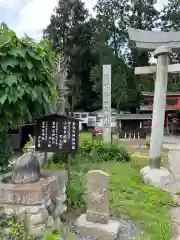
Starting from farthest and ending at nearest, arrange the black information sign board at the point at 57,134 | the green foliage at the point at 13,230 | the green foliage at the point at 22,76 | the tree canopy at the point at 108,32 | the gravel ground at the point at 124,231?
the tree canopy at the point at 108,32
the black information sign board at the point at 57,134
the gravel ground at the point at 124,231
the green foliage at the point at 22,76
the green foliage at the point at 13,230

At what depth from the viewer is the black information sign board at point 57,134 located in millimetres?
4612

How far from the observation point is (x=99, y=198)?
14.0 ft

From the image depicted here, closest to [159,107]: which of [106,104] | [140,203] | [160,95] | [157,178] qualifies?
[160,95]

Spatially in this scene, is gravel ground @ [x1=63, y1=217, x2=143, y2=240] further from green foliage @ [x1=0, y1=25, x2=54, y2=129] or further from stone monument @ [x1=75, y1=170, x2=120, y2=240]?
green foliage @ [x1=0, y1=25, x2=54, y2=129]

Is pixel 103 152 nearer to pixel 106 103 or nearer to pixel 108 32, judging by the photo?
pixel 106 103

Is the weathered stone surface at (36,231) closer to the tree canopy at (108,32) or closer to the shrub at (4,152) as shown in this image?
the shrub at (4,152)

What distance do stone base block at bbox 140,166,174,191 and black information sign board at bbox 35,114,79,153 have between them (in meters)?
3.60

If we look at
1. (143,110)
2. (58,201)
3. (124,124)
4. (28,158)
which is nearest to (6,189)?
(28,158)

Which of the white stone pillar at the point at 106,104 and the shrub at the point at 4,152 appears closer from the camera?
the shrub at the point at 4,152

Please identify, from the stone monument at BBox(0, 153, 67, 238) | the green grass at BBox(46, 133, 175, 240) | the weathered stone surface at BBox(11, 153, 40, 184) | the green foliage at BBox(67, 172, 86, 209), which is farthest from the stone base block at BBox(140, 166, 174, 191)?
the weathered stone surface at BBox(11, 153, 40, 184)

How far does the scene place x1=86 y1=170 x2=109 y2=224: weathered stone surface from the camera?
14.0 ft

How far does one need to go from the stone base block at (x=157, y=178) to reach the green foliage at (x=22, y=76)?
176 inches

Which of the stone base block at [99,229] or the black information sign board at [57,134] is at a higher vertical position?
the black information sign board at [57,134]


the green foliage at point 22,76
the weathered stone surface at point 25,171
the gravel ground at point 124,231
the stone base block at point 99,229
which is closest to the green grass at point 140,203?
the gravel ground at point 124,231
